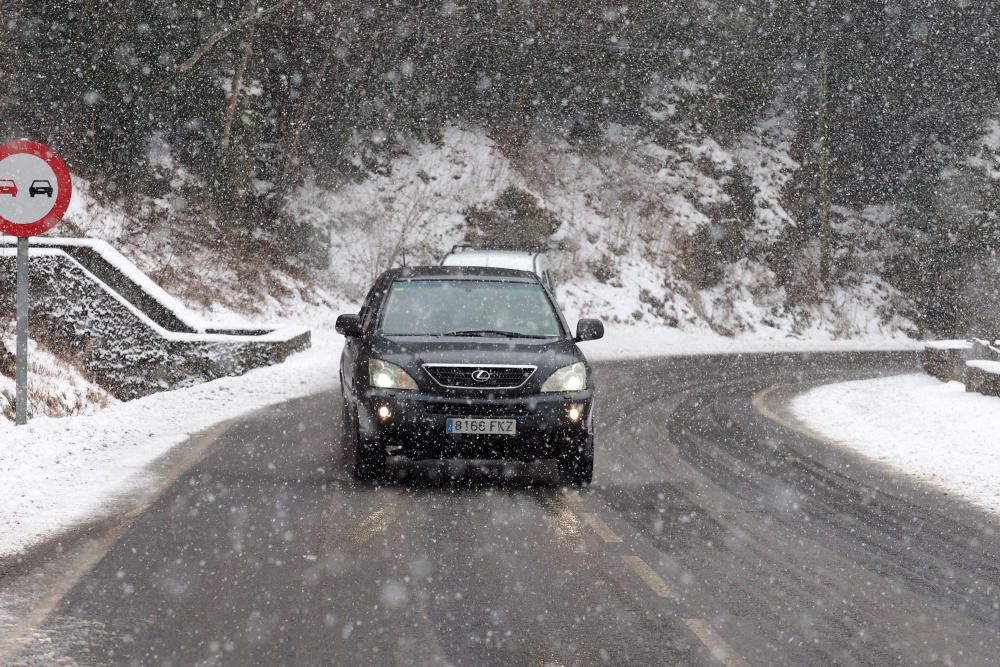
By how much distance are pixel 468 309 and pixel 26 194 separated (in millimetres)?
4672

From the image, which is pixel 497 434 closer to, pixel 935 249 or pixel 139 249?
pixel 139 249

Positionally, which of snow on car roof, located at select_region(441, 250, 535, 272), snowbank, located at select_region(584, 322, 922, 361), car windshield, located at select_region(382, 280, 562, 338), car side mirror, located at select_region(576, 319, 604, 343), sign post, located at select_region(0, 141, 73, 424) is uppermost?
sign post, located at select_region(0, 141, 73, 424)

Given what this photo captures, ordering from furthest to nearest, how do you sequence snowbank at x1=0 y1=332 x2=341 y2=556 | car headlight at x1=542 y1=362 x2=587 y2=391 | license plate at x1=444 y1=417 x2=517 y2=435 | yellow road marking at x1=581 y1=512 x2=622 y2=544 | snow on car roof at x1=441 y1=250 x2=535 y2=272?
snow on car roof at x1=441 y1=250 x2=535 y2=272
car headlight at x1=542 y1=362 x2=587 y2=391
license plate at x1=444 y1=417 x2=517 y2=435
snowbank at x1=0 y1=332 x2=341 y2=556
yellow road marking at x1=581 y1=512 x2=622 y2=544

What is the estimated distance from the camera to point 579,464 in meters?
8.77

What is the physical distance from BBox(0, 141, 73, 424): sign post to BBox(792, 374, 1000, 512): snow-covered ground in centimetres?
865

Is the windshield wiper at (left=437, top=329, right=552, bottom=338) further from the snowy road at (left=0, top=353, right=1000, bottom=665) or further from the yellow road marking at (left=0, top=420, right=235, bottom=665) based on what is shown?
the yellow road marking at (left=0, top=420, right=235, bottom=665)

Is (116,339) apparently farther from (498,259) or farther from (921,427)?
(921,427)

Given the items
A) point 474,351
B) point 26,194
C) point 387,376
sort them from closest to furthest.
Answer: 1. point 387,376
2. point 474,351
3. point 26,194

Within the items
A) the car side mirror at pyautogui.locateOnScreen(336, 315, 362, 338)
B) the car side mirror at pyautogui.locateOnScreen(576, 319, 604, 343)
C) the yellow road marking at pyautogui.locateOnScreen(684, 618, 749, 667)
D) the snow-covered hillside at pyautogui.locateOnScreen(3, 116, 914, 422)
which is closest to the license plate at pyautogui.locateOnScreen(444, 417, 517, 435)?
the car side mirror at pyautogui.locateOnScreen(576, 319, 604, 343)

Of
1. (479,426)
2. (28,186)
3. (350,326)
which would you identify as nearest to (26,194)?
(28,186)

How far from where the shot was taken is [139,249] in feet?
88.1

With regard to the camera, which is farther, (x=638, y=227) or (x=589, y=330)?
(x=638, y=227)

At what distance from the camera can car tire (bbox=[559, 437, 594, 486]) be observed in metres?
8.70

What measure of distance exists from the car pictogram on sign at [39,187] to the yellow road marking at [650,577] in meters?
7.35
